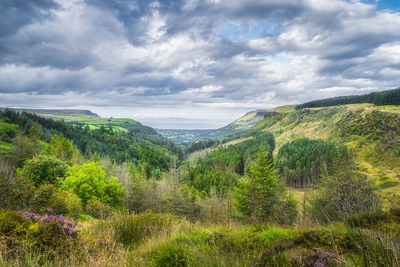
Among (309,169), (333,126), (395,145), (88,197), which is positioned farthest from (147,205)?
(333,126)

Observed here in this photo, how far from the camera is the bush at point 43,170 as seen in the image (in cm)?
2628

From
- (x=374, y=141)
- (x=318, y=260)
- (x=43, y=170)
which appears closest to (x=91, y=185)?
(x=43, y=170)

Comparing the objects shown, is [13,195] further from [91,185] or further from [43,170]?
[43,170]

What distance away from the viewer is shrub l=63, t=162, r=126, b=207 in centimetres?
2636

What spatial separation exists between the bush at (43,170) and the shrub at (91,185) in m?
1.37

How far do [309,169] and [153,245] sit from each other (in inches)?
3654

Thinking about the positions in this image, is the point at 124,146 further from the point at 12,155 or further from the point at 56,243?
the point at 56,243

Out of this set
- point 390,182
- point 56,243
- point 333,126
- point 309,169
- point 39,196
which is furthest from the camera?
point 333,126

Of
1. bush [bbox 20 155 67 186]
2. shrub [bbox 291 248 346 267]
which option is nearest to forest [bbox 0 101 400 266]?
shrub [bbox 291 248 346 267]

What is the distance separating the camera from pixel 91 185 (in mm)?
28219

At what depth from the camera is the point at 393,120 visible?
106m

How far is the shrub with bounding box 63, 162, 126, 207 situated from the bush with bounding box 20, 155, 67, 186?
137 centimetres

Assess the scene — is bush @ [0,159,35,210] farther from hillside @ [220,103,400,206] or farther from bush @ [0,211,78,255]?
hillside @ [220,103,400,206]

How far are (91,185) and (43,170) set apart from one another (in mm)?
6871
